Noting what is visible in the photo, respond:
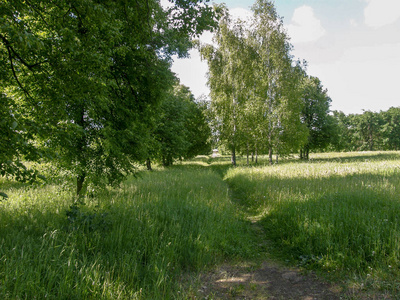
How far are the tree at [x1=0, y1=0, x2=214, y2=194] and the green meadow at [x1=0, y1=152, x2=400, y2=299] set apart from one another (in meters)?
1.34

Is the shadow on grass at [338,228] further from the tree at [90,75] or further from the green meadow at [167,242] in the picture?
the tree at [90,75]

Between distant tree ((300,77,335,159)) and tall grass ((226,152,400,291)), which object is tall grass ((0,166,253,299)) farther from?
distant tree ((300,77,335,159))

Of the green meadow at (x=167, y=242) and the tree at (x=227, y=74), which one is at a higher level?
the tree at (x=227, y=74)

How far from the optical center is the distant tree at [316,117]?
32.2 metres

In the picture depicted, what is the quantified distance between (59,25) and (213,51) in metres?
20.2

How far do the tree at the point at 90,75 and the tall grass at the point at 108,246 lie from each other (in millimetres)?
1408

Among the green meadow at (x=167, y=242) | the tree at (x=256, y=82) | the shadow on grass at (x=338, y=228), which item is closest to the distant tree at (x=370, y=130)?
the tree at (x=256, y=82)

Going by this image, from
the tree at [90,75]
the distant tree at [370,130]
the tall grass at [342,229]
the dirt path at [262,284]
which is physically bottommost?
the dirt path at [262,284]

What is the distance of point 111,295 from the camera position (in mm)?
2617

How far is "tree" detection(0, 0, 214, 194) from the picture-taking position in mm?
4062

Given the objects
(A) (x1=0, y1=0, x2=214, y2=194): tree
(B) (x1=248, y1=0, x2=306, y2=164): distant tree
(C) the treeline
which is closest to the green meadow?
(A) (x1=0, y1=0, x2=214, y2=194): tree

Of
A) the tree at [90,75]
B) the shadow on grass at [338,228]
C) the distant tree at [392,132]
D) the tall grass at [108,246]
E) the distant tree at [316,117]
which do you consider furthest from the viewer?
the distant tree at [392,132]

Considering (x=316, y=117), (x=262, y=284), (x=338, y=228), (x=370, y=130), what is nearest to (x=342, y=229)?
(x=338, y=228)

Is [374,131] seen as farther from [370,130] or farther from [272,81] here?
[272,81]
